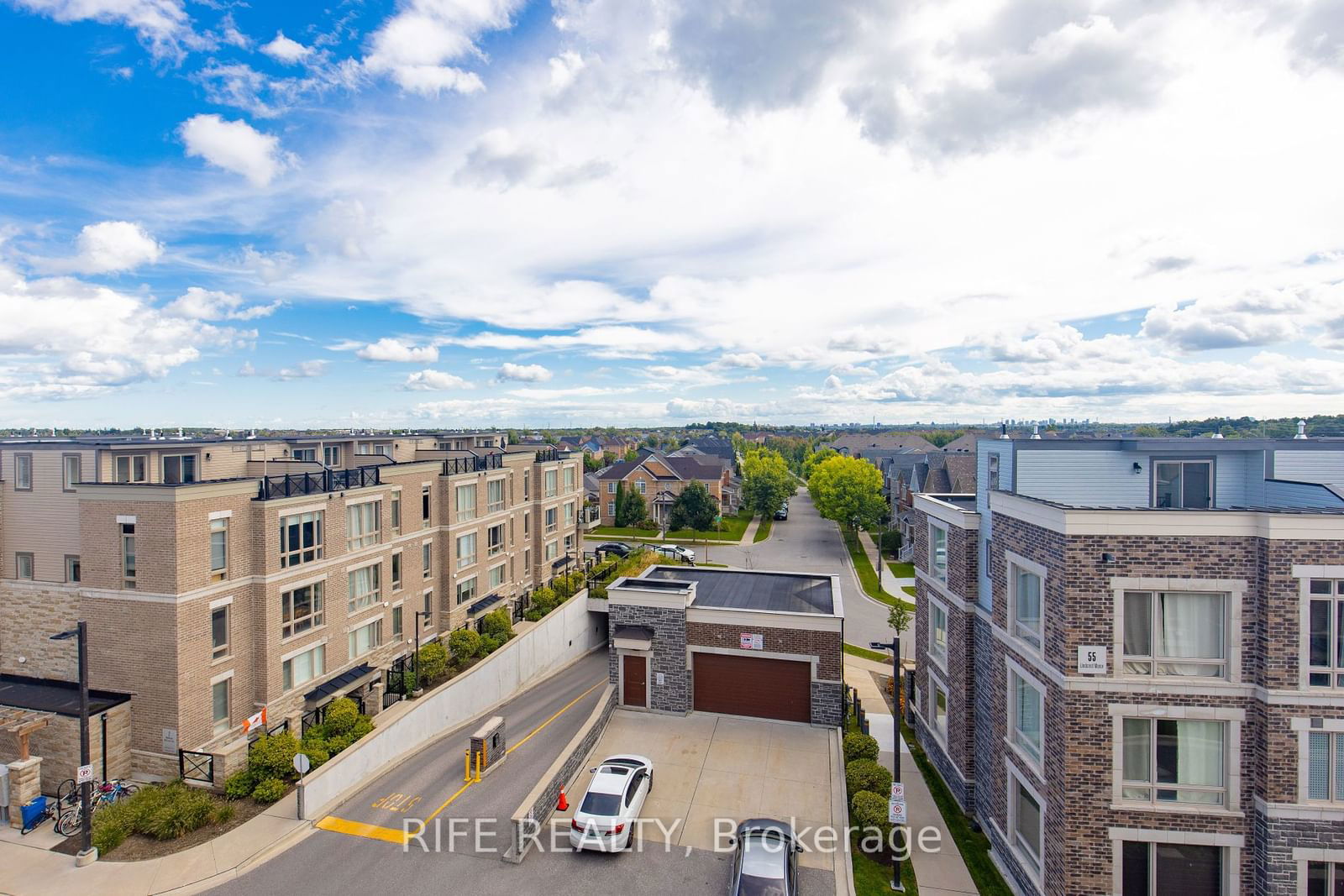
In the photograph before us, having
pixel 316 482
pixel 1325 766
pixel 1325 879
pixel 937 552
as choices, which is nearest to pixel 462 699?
pixel 316 482

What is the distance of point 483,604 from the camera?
35.7 metres

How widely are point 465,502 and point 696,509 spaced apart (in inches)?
1335

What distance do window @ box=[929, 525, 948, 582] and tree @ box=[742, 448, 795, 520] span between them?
5151 centimetres

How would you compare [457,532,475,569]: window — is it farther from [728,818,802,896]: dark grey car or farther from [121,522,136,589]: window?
[728,818,802,896]: dark grey car

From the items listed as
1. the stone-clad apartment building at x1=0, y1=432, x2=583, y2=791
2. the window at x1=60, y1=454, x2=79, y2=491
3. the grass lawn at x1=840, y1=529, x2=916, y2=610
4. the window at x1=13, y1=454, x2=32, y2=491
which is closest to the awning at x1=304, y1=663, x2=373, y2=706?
the stone-clad apartment building at x1=0, y1=432, x2=583, y2=791

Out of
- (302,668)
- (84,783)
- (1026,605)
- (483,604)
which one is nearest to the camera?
(1026,605)

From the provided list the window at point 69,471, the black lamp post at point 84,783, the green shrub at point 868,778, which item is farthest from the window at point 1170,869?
the window at point 69,471

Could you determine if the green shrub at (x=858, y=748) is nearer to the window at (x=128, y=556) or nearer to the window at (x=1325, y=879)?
the window at (x=1325, y=879)

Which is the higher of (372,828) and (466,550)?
(466,550)

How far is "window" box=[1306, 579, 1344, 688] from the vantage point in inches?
490

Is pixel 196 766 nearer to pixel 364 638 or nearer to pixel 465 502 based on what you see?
pixel 364 638

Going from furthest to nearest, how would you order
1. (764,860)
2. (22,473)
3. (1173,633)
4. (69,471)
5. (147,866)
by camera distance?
(22,473) < (69,471) < (147,866) < (764,860) < (1173,633)

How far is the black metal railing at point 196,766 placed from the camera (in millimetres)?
19750

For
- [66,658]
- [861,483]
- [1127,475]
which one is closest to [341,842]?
[66,658]
